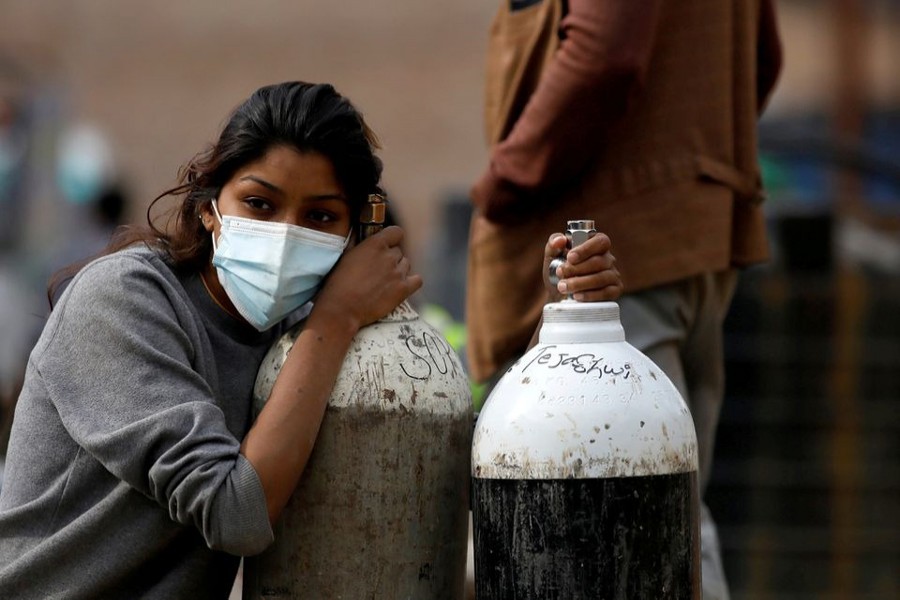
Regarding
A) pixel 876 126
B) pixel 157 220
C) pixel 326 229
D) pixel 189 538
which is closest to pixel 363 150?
pixel 326 229

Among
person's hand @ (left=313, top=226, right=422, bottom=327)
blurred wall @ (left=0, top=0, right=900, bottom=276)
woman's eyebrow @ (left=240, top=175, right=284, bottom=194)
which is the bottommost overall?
person's hand @ (left=313, top=226, right=422, bottom=327)

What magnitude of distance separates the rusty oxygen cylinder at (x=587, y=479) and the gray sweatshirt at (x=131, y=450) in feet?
1.33

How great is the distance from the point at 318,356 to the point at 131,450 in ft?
1.17

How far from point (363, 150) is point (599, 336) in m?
0.56

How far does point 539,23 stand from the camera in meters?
3.46

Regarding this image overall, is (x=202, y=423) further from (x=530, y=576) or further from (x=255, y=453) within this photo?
(x=530, y=576)

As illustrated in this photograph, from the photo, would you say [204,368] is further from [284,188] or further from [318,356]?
[284,188]

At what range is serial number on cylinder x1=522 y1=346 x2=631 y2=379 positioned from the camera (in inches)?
94.5

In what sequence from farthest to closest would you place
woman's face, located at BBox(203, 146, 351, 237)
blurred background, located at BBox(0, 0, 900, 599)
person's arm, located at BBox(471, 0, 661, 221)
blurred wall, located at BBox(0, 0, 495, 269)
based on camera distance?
blurred wall, located at BBox(0, 0, 495, 269) → blurred background, located at BBox(0, 0, 900, 599) → person's arm, located at BBox(471, 0, 661, 221) → woman's face, located at BBox(203, 146, 351, 237)

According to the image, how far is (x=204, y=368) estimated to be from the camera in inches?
102

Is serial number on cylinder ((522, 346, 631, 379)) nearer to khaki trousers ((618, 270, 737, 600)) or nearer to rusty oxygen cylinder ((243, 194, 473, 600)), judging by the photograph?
rusty oxygen cylinder ((243, 194, 473, 600))

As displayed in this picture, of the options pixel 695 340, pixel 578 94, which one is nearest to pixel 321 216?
pixel 578 94

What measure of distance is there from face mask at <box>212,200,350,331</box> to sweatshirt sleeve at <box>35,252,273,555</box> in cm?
11

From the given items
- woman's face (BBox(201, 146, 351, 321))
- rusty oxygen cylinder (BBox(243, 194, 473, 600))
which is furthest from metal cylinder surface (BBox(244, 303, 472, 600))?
woman's face (BBox(201, 146, 351, 321))
